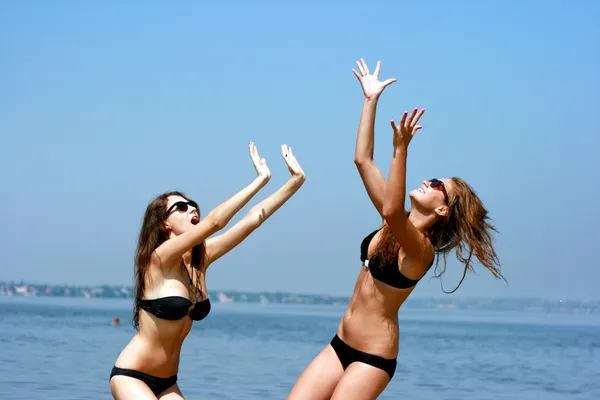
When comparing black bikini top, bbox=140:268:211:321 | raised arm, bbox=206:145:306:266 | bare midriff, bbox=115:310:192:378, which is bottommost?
bare midriff, bbox=115:310:192:378

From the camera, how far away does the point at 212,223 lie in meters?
6.50

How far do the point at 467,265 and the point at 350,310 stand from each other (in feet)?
2.86

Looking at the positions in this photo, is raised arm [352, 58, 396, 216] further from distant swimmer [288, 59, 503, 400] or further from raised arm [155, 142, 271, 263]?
raised arm [155, 142, 271, 263]

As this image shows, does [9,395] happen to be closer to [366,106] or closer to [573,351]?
[366,106]

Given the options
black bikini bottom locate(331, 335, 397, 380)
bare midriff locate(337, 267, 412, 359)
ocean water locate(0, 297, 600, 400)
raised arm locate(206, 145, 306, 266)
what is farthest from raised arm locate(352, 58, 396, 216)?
ocean water locate(0, 297, 600, 400)

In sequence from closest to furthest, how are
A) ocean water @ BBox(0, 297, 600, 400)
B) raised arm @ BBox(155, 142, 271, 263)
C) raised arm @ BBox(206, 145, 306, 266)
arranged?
raised arm @ BBox(155, 142, 271, 263) < raised arm @ BBox(206, 145, 306, 266) < ocean water @ BBox(0, 297, 600, 400)

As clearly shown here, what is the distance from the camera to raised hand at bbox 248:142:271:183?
Answer: 6.96 m

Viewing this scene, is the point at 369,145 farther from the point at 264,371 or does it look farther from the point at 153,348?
the point at 264,371

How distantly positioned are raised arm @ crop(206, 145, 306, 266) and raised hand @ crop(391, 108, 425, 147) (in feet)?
3.89

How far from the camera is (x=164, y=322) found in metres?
6.79

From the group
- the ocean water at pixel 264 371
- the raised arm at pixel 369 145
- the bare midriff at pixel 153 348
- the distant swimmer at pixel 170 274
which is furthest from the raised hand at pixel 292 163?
the ocean water at pixel 264 371

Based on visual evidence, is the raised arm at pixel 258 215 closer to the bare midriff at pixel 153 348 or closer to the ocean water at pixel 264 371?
the bare midriff at pixel 153 348

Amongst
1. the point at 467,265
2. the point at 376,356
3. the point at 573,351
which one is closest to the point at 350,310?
the point at 376,356

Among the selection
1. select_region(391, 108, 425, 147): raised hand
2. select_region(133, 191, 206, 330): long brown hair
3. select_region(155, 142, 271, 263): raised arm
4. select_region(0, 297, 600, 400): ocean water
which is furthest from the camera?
select_region(0, 297, 600, 400): ocean water
